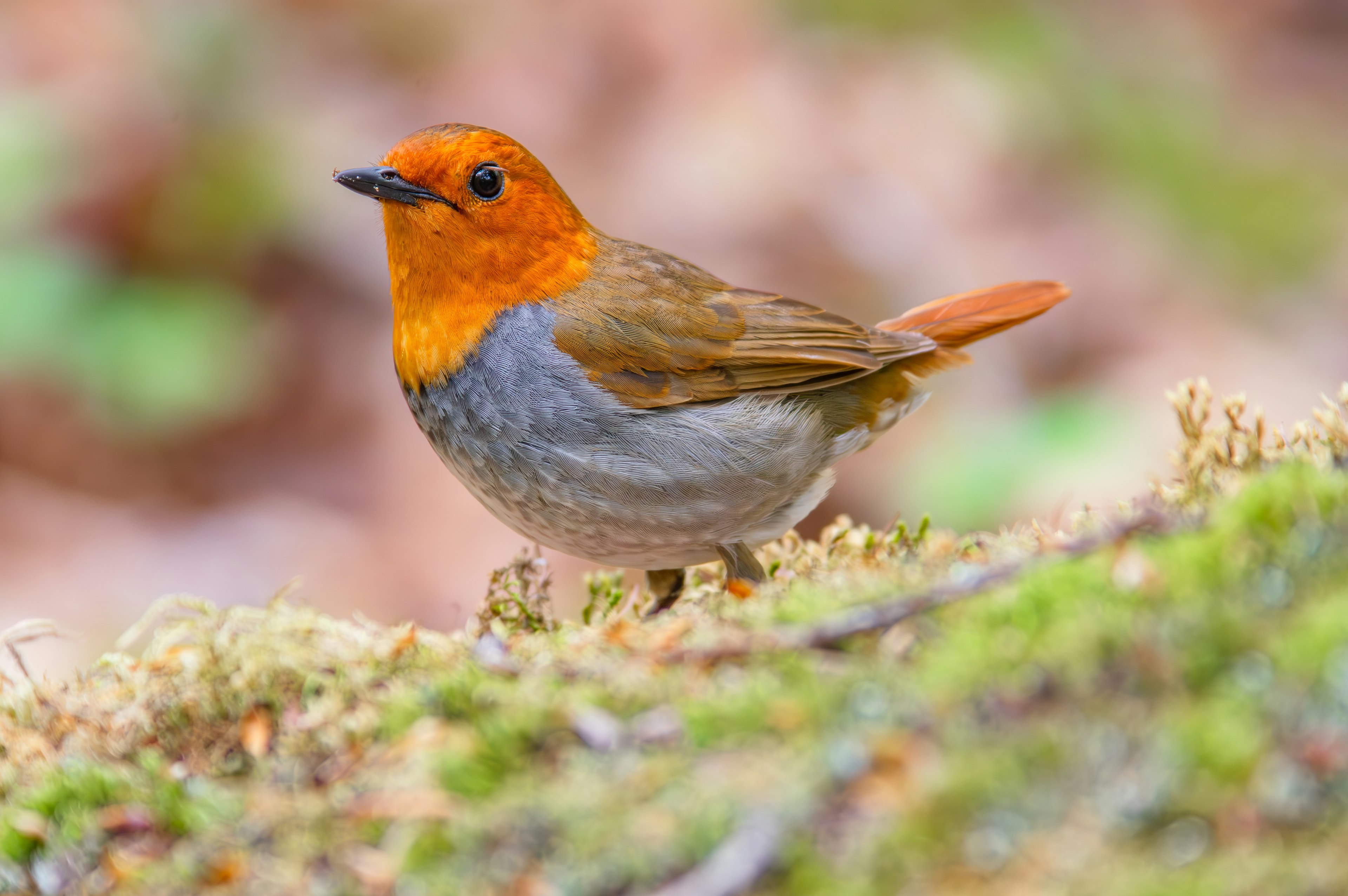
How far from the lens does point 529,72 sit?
28.1 feet

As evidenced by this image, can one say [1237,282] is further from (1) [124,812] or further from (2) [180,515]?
(1) [124,812]

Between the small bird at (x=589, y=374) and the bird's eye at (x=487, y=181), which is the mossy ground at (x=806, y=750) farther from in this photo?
the bird's eye at (x=487, y=181)

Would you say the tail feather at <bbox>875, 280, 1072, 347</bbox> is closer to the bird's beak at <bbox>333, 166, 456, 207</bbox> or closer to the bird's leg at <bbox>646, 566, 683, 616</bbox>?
the bird's leg at <bbox>646, 566, 683, 616</bbox>

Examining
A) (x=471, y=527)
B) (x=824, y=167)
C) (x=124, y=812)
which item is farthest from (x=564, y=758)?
(x=824, y=167)

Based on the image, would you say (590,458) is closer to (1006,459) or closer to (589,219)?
(1006,459)

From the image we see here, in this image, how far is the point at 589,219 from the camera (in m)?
7.89

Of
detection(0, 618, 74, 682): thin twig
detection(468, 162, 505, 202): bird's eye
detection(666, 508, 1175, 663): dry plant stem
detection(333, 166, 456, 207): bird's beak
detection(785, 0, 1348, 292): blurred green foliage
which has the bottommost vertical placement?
detection(0, 618, 74, 682): thin twig

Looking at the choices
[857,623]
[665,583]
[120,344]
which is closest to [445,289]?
[665,583]

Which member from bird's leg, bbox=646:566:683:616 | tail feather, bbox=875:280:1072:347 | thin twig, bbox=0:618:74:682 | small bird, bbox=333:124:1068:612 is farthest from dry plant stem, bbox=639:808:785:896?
tail feather, bbox=875:280:1072:347

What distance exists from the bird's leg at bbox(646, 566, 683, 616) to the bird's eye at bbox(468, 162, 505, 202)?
138cm

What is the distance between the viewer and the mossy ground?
54.2 inches

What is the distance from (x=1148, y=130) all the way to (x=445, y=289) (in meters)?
6.75

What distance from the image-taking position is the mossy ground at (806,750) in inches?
54.2

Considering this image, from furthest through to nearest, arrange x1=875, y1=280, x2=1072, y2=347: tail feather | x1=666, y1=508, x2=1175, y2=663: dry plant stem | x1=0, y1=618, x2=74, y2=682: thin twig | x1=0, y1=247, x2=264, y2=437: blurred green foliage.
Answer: x1=0, y1=247, x2=264, y2=437: blurred green foliage, x1=875, y1=280, x2=1072, y2=347: tail feather, x1=0, y1=618, x2=74, y2=682: thin twig, x1=666, y1=508, x2=1175, y2=663: dry plant stem
